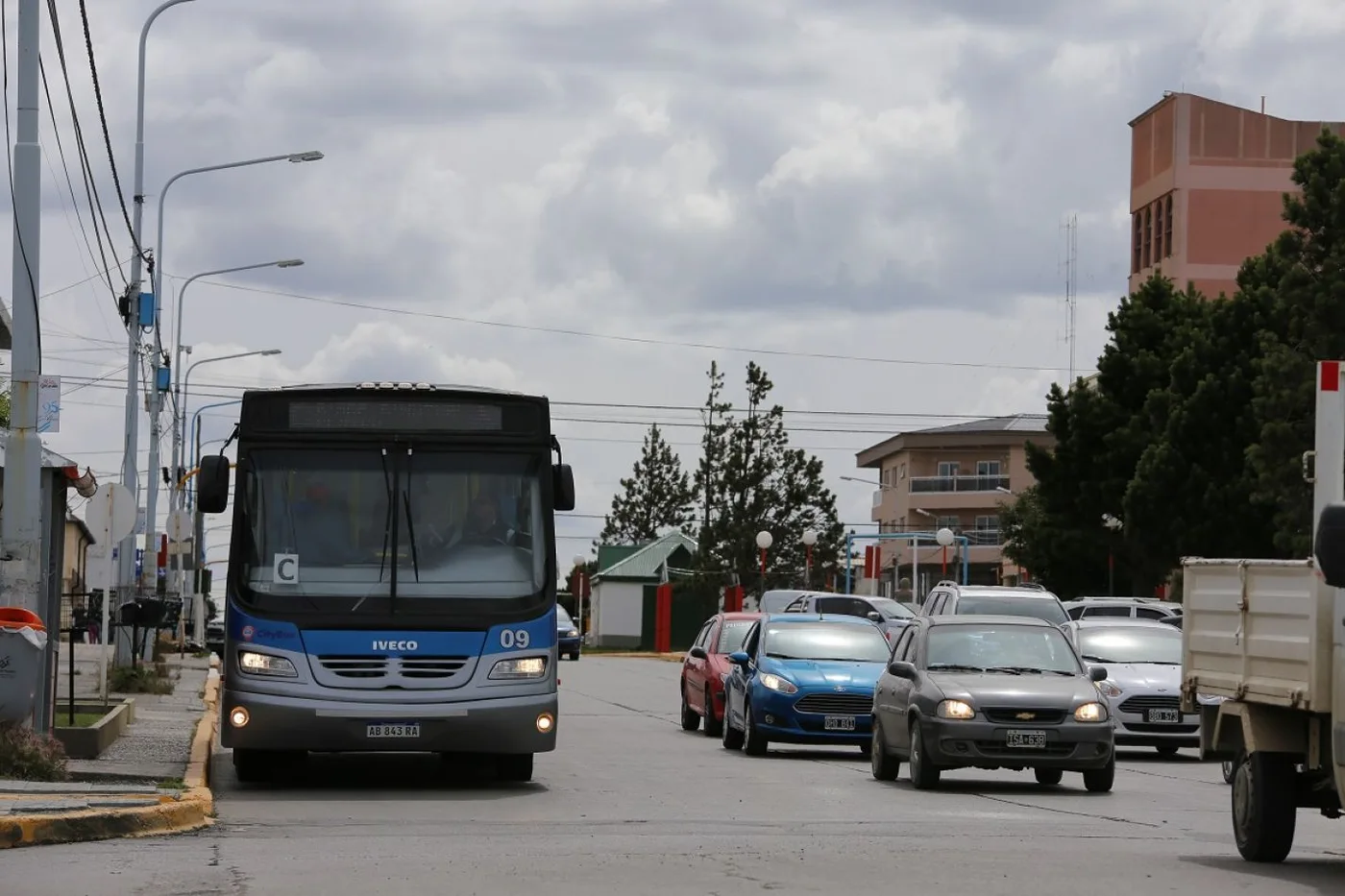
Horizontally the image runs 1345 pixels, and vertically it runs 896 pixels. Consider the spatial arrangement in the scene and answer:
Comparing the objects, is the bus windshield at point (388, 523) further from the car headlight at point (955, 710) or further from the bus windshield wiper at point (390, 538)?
the car headlight at point (955, 710)

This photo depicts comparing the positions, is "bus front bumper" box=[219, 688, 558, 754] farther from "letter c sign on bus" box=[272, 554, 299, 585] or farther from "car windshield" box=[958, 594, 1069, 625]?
"car windshield" box=[958, 594, 1069, 625]

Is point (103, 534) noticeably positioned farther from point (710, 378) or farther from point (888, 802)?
point (710, 378)

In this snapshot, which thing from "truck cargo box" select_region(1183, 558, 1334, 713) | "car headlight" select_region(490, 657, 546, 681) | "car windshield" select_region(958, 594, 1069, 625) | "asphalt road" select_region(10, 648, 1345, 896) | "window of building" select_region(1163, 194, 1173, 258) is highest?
"window of building" select_region(1163, 194, 1173, 258)

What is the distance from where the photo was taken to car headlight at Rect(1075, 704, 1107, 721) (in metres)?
19.5

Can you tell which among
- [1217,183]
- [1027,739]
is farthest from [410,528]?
[1217,183]

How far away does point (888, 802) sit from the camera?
712 inches

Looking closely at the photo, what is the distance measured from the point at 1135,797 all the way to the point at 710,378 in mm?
80069

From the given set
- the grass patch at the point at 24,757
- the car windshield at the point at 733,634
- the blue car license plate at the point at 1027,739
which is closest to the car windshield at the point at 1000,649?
the blue car license plate at the point at 1027,739

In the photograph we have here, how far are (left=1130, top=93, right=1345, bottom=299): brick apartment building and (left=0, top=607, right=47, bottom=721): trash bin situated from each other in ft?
192

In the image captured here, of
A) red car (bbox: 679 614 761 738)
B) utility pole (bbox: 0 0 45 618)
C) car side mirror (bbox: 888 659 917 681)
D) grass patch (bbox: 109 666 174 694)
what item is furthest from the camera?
grass patch (bbox: 109 666 174 694)

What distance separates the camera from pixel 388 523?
1811 cm

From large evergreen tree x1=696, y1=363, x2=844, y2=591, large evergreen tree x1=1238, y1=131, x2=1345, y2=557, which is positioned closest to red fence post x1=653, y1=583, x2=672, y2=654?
large evergreen tree x1=696, y1=363, x2=844, y2=591

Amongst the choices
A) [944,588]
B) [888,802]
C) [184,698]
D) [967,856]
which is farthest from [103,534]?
[967,856]

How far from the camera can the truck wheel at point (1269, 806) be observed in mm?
13359
